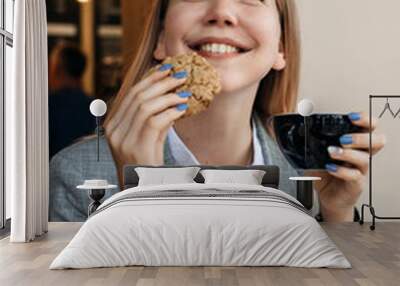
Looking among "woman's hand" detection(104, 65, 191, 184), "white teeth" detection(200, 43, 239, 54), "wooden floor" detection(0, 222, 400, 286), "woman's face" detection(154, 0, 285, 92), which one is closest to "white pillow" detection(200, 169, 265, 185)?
"woman's hand" detection(104, 65, 191, 184)

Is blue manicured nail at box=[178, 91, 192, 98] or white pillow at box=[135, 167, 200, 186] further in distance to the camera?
blue manicured nail at box=[178, 91, 192, 98]

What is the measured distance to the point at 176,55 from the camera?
7.18m

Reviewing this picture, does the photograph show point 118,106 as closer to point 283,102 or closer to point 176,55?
point 176,55

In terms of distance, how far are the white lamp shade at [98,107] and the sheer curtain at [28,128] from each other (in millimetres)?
744

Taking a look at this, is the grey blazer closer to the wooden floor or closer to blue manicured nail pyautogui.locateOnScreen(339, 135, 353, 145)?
blue manicured nail pyautogui.locateOnScreen(339, 135, 353, 145)

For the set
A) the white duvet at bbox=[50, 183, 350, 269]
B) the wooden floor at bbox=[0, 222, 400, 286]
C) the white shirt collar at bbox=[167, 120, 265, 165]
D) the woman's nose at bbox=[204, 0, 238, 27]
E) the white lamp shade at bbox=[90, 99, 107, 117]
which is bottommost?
the wooden floor at bbox=[0, 222, 400, 286]

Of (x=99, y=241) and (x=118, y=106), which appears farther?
(x=118, y=106)

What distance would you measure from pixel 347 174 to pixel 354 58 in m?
1.31

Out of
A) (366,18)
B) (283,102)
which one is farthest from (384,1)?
(283,102)

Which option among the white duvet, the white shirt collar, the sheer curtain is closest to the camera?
the white duvet

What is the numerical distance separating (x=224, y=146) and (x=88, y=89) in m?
1.65

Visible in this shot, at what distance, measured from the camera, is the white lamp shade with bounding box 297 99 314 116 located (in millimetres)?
7074

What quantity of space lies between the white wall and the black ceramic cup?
164 millimetres

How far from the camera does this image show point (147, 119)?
7129mm
